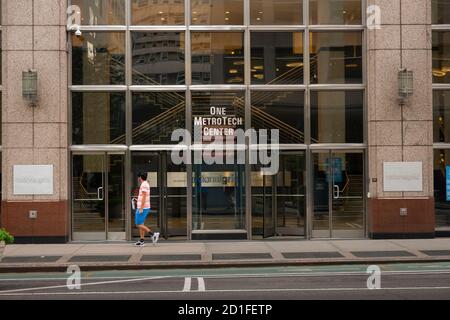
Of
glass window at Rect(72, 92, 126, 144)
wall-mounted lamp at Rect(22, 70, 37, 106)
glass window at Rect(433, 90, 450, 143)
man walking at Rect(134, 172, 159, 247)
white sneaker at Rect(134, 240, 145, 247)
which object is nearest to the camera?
man walking at Rect(134, 172, 159, 247)

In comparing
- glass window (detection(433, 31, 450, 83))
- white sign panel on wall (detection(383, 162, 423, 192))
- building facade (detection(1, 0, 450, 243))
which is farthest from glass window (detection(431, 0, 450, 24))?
white sign panel on wall (detection(383, 162, 423, 192))

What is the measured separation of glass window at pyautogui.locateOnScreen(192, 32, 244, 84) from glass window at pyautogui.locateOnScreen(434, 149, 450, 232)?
6062 millimetres

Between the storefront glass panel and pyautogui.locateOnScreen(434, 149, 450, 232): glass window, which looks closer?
the storefront glass panel

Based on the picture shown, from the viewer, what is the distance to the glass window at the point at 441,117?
1977 cm

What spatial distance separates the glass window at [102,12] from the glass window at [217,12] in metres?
2.06

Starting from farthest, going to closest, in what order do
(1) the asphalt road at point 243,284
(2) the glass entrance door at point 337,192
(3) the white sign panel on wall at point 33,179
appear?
(2) the glass entrance door at point 337,192 < (3) the white sign panel on wall at point 33,179 < (1) the asphalt road at point 243,284

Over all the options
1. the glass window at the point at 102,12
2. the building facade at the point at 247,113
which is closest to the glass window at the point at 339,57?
the building facade at the point at 247,113

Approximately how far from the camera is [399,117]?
19.2 meters

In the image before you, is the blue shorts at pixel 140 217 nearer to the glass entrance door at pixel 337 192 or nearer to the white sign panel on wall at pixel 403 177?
the glass entrance door at pixel 337 192

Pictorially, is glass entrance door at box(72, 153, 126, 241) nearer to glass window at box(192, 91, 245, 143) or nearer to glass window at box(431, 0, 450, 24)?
glass window at box(192, 91, 245, 143)

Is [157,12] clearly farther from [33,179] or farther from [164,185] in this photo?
[33,179]

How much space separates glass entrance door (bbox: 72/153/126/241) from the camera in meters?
19.3
